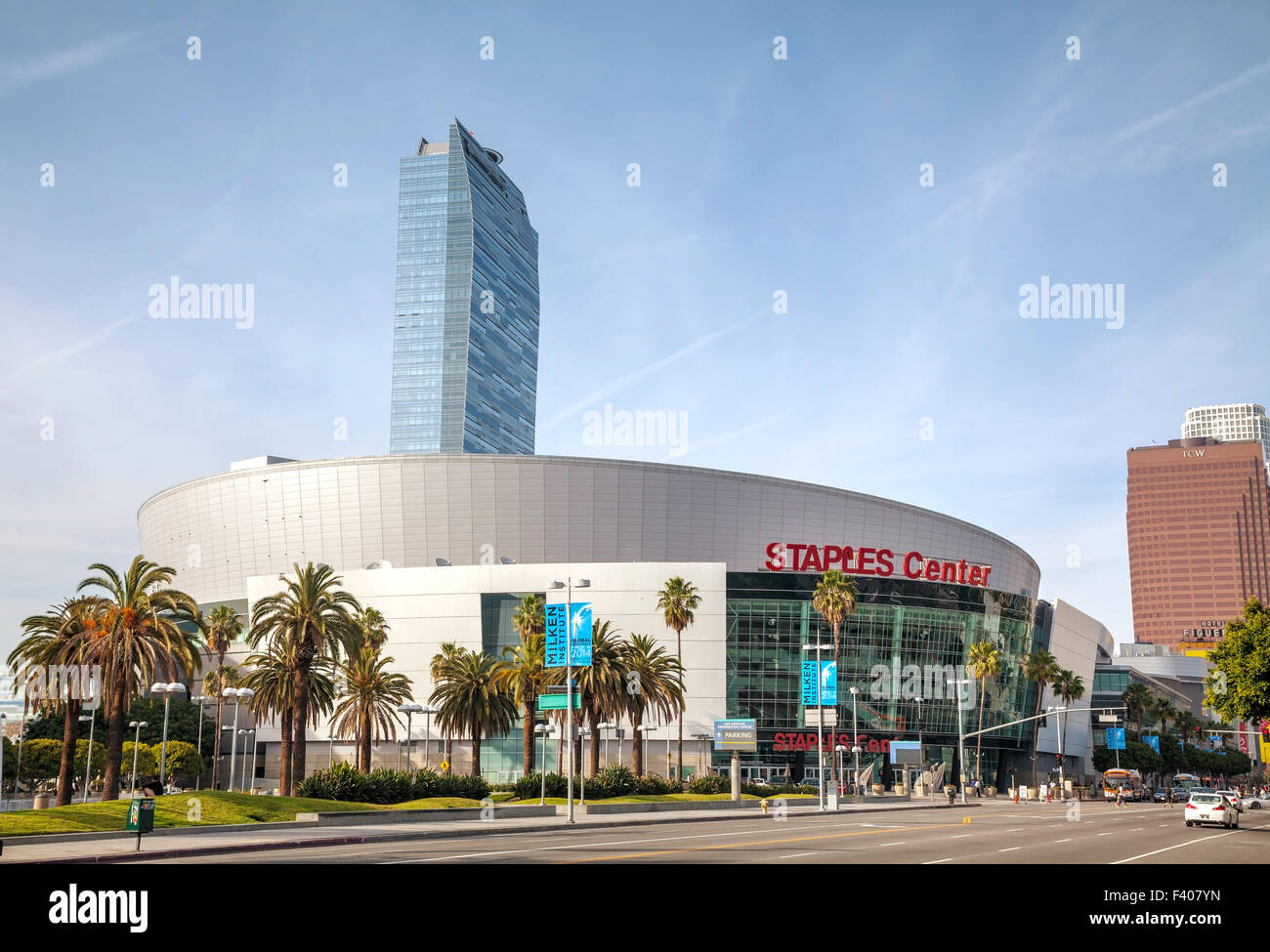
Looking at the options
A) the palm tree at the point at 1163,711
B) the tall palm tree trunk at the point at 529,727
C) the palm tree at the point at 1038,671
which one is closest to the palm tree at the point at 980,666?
the palm tree at the point at 1038,671

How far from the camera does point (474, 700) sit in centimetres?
7800

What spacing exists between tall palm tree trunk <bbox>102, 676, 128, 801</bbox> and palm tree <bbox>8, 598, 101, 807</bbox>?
1.68m

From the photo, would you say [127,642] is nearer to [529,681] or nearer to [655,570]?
[529,681]

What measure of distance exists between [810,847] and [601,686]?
40.9m

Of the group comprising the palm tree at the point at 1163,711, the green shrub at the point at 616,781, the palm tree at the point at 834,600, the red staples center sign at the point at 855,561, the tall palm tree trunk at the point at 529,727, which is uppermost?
the red staples center sign at the point at 855,561

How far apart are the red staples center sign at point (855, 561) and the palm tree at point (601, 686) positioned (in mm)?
42121

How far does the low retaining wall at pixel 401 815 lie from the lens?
42344mm

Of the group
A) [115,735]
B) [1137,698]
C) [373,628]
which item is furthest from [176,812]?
[1137,698]

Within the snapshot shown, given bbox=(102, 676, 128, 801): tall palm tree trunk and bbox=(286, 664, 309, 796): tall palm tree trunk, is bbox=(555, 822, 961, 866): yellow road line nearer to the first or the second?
bbox=(286, 664, 309, 796): tall palm tree trunk

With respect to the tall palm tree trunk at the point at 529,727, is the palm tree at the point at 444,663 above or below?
above

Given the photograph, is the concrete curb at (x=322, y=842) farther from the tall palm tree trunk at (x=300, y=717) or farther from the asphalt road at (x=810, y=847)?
the tall palm tree trunk at (x=300, y=717)

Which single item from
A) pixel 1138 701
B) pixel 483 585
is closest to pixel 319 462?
pixel 483 585

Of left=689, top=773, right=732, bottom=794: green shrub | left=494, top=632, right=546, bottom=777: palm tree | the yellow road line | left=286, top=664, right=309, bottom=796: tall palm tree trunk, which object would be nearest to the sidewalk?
the yellow road line

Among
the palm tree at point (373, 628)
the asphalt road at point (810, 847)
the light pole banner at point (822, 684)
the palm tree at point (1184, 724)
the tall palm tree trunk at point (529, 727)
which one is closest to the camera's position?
the asphalt road at point (810, 847)
